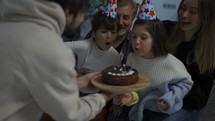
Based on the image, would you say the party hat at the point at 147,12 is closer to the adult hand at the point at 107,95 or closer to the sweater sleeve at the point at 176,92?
the sweater sleeve at the point at 176,92

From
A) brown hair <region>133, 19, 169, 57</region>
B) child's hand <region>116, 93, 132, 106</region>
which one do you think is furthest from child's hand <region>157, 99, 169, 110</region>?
brown hair <region>133, 19, 169, 57</region>

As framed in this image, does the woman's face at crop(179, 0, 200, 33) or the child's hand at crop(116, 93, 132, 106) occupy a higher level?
the woman's face at crop(179, 0, 200, 33)

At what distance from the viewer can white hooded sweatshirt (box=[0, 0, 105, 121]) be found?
3.20 ft

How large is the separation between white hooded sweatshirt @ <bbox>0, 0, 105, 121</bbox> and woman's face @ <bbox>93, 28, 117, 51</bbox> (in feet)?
2.57

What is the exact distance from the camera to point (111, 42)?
1883 millimetres

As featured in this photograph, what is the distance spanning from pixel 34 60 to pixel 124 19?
3.70 ft

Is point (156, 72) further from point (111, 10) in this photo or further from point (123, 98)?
point (111, 10)

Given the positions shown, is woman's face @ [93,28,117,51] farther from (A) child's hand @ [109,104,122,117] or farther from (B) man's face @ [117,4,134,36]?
(A) child's hand @ [109,104,122,117]

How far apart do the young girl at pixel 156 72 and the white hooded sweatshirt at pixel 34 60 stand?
669mm

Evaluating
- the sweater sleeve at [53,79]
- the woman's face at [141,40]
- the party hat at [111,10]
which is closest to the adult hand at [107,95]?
the sweater sleeve at [53,79]

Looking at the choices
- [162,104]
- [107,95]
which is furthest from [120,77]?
[162,104]

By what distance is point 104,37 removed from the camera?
1834 millimetres

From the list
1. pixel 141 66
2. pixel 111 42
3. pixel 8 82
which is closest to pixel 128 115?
pixel 141 66

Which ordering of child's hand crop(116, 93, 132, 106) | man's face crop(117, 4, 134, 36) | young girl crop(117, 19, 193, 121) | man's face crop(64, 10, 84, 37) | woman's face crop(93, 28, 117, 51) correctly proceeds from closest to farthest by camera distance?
man's face crop(64, 10, 84, 37)
child's hand crop(116, 93, 132, 106)
young girl crop(117, 19, 193, 121)
woman's face crop(93, 28, 117, 51)
man's face crop(117, 4, 134, 36)
